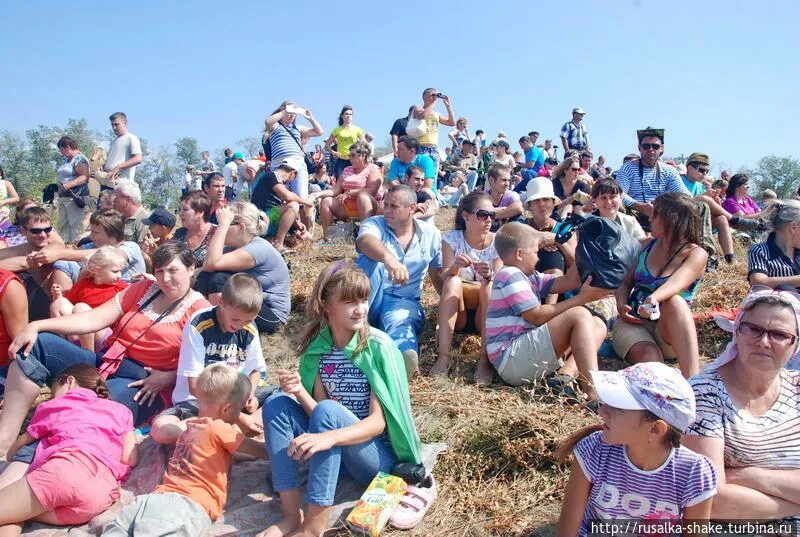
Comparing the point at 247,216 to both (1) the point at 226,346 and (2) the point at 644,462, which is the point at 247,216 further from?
(2) the point at 644,462

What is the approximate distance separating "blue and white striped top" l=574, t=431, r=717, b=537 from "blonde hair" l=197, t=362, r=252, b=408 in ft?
6.28

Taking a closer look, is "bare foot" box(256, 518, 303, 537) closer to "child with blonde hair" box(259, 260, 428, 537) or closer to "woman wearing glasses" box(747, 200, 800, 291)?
"child with blonde hair" box(259, 260, 428, 537)

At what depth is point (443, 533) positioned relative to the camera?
3.14 meters

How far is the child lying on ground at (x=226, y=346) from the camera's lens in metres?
3.75

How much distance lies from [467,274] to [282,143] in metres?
4.32

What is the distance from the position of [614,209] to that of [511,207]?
1.53m

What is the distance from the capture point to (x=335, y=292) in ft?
11.0

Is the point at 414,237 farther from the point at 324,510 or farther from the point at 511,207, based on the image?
the point at 324,510

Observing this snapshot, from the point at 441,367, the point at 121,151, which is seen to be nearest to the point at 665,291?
the point at 441,367

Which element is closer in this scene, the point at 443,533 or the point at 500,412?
the point at 443,533

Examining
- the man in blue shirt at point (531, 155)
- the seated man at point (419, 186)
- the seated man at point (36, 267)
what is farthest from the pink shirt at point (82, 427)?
the man in blue shirt at point (531, 155)

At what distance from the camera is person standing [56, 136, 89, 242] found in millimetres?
9867

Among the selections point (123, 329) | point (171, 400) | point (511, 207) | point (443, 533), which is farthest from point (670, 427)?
point (511, 207)

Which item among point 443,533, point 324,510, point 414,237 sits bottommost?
point 443,533
